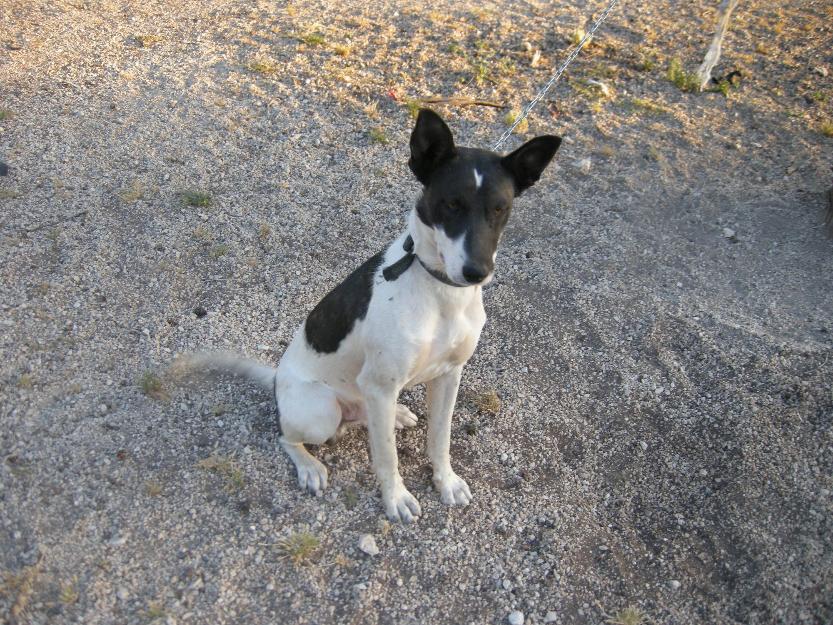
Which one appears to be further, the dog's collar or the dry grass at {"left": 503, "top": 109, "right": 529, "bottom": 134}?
the dry grass at {"left": 503, "top": 109, "right": 529, "bottom": 134}

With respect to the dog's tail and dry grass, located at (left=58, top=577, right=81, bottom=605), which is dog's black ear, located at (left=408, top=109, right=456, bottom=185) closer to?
the dog's tail

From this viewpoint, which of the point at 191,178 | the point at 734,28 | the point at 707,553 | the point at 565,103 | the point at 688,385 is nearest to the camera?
the point at 707,553

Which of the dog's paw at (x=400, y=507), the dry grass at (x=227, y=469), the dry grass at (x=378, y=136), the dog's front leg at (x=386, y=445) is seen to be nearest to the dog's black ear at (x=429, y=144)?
the dog's front leg at (x=386, y=445)

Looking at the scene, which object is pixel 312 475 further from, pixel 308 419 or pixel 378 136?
pixel 378 136

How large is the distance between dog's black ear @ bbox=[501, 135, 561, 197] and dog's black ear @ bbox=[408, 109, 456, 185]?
0.25 metres

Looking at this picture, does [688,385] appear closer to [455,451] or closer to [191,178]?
[455,451]

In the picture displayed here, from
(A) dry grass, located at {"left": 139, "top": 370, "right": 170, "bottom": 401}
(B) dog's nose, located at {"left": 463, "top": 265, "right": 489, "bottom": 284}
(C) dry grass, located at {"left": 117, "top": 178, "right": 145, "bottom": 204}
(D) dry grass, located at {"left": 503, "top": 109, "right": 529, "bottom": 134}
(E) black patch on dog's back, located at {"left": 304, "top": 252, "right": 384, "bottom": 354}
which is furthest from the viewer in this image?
(D) dry grass, located at {"left": 503, "top": 109, "right": 529, "bottom": 134}

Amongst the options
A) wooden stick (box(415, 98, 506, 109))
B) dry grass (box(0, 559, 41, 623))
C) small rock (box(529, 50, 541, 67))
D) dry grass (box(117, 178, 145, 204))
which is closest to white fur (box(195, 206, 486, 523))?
dry grass (box(0, 559, 41, 623))

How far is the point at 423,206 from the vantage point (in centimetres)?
304

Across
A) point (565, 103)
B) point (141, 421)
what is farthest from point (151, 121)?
point (565, 103)

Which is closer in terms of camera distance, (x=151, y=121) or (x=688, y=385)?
(x=688, y=385)

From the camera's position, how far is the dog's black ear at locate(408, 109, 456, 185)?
2.87 m

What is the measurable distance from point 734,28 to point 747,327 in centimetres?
586

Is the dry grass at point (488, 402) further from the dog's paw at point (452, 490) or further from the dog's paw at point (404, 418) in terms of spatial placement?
the dog's paw at point (452, 490)
